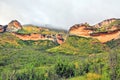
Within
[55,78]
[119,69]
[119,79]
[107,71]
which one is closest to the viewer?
[119,79]

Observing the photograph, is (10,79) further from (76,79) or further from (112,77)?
(112,77)

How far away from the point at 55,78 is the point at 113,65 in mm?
38632

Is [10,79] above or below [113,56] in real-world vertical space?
below

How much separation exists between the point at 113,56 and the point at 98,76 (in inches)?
446

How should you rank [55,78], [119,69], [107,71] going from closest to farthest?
[119,69], [107,71], [55,78]

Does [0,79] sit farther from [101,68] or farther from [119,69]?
[119,69]

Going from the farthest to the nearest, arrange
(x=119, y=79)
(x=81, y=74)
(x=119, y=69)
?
(x=81, y=74)
(x=119, y=69)
(x=119, y=79)

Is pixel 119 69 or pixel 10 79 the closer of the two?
pixel 119 69

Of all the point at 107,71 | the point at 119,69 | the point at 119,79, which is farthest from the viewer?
the point at 107,71

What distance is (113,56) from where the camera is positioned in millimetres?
161875

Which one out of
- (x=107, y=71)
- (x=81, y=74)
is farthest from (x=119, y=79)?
(x=81, y=74)

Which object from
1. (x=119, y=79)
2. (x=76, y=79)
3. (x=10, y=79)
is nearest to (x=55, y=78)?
(x=76, y=79)

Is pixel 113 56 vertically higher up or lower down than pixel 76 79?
higher up

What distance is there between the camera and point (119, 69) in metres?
161
